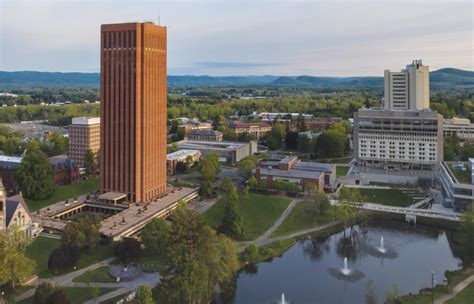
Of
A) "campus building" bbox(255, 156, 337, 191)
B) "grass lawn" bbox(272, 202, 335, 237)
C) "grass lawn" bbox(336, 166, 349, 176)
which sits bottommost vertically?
"grass lawn" bbox(272, 202, 335, 237)

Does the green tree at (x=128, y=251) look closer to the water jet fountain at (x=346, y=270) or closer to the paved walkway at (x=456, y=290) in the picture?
the water jet fountain at (x=346, y=270)

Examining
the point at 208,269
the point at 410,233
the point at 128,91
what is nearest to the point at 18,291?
the point at 208,269

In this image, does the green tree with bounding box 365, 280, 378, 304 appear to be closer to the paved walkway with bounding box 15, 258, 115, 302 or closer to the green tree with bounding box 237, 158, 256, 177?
the paved walkway with bounding box 15, 258, 115, 302

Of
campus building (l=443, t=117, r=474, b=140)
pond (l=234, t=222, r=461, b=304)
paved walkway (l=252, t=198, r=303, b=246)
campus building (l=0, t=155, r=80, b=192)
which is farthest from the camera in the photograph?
campus building (l=443, t=117, r=474, b=140)

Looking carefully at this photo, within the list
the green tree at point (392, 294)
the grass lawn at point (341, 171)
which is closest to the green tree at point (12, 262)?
the green tree at point (392, 294)

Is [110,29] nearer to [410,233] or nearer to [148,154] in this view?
[148,154]

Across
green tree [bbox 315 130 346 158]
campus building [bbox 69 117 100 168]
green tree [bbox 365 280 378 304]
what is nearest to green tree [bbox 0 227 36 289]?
green tree [bbox 365 280 378 304]

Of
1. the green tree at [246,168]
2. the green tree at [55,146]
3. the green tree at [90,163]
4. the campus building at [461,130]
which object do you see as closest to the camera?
the green tree at [90,163]
